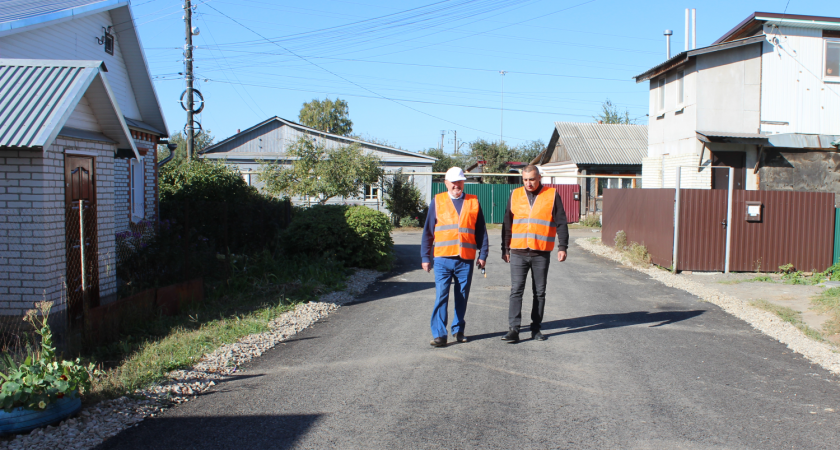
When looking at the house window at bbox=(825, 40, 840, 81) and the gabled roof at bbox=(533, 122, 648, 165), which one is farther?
the gabled roof at bbox=(533, 122, 648, 165)

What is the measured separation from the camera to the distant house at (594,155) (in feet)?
94.2

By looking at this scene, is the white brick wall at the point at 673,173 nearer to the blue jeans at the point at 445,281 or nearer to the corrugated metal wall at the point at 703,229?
the corrugated metal wall at the point at 703,229

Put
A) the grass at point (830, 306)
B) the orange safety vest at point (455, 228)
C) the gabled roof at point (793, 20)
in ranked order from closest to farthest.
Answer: the orange safety vest at point (455, 228), the grass at point (830, 306), the gabled roof at point (793, 20)

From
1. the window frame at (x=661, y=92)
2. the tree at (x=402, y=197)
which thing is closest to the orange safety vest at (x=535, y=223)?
the window frame at (x=661, y=92)

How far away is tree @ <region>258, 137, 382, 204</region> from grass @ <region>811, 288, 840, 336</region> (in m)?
17.8

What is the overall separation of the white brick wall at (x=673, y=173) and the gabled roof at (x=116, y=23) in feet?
41.9

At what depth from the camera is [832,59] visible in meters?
15.7

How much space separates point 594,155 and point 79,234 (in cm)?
2540

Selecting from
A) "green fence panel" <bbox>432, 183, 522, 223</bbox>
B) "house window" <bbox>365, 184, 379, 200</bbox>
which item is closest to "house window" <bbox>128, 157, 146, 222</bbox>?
"house window" <bbox>365, 184, 379, 200</bbox>

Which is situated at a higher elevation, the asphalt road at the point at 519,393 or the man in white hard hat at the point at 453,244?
the man in white hard hat at the point at 453,244

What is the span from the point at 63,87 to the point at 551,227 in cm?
576

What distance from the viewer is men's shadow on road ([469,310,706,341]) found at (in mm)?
7234

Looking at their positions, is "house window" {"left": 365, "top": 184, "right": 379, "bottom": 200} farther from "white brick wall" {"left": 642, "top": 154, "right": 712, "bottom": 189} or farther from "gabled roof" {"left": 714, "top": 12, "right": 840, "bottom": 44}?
"gabled roof" {"left": 714, "top": 12, "right": 840, "bottom": 44}

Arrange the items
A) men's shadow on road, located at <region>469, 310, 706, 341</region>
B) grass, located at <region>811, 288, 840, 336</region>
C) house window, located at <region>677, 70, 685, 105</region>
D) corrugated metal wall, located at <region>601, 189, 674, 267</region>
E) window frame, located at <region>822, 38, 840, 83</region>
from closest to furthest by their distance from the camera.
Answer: men's shadow on road, located at <region>469, 310, 706, 341</region> < grass, located at <region>811, 288, 840, 336</region> < corrugated metal wall, located at <region>601, 189, 674, 267</region> < window frame, located at <region>822, 38, 840, 83</region> < house window, located at <region>677, 70, 685, 105</region>
